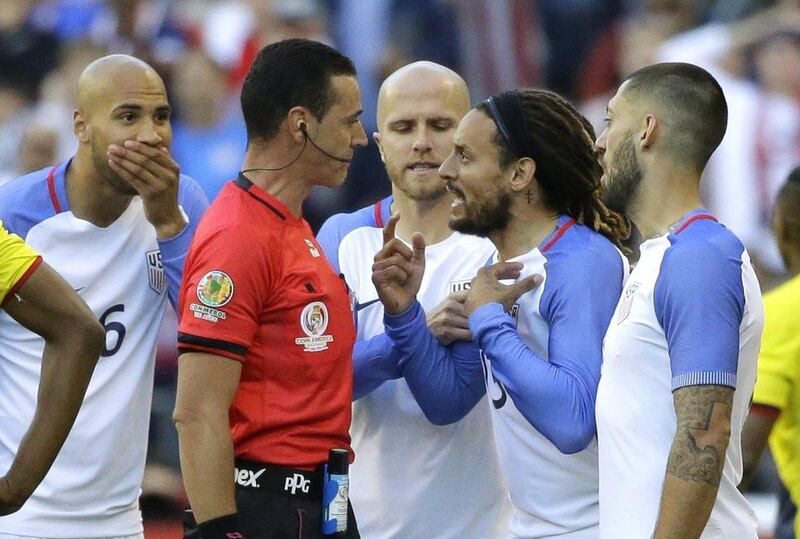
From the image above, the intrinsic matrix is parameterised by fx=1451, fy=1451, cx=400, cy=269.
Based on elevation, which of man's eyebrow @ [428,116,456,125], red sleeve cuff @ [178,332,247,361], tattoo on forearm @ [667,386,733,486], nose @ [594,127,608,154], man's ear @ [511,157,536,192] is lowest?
tattoo on forearm @ [667,386,733,486]

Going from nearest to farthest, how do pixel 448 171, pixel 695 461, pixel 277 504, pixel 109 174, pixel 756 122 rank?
1. pixel 695 461
2. pixel 277 504
3. pixel 448 171
4. pixel 109 174
5. pixel 756 122

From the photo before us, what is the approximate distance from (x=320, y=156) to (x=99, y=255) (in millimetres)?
1001

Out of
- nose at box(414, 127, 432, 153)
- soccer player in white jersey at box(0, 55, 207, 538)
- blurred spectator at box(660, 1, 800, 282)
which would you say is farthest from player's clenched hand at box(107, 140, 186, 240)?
blurred spectator at box(660, 1, 800, 282)

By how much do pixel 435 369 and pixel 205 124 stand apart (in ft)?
18.2

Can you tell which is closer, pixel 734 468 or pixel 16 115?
pixel 734 468

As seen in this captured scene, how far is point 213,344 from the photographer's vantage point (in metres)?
3.86

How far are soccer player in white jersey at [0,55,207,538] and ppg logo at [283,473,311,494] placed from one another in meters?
0.99

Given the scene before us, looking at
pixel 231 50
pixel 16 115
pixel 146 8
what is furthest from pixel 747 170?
pixel 16 115

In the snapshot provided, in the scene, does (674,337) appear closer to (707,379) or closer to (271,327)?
(707,379)

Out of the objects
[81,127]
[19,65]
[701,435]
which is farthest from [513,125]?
[19,65]

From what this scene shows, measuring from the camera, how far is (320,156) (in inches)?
170

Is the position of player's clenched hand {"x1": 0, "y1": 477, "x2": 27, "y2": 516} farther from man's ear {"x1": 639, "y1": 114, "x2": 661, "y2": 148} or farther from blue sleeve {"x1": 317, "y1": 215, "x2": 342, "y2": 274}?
man's ear {"x1": 639, "y1": 114, "x2": 661, "y2": 148}

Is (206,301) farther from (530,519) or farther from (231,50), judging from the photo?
(231,50)

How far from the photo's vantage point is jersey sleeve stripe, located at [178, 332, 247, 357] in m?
3.86
